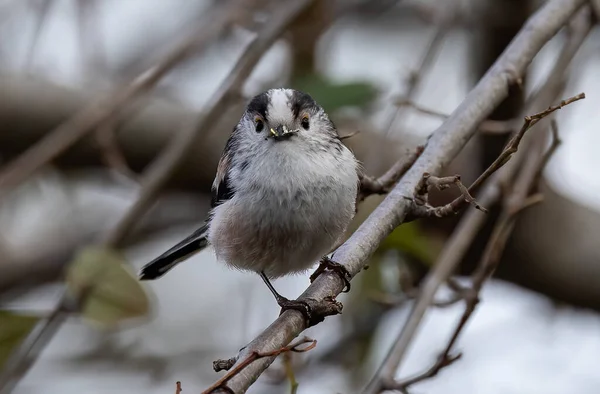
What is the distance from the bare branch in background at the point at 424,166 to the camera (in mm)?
1619

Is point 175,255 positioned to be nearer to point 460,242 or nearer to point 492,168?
point 460,242

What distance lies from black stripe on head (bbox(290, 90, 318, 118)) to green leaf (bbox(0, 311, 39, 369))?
1025mm

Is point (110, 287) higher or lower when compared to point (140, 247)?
lower

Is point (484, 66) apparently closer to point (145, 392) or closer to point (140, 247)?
point (140, 247)

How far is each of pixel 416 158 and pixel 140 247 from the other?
2478 millimetres

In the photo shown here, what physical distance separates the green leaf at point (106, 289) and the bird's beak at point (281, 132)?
705mm

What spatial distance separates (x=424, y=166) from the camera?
198cm

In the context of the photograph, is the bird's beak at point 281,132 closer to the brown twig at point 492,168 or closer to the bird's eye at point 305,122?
the bird's eye at point 305,122

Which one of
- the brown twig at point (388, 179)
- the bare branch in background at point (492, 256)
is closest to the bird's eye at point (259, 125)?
the brown twig at point (388, 179)

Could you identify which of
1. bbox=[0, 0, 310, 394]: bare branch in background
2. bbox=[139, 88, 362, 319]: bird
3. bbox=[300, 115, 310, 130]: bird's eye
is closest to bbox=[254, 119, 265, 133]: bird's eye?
bbox=[139, 88, 362, 319]: bird

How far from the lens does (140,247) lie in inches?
172

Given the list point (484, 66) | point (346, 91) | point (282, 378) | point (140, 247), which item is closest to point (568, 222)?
point (484, 66)

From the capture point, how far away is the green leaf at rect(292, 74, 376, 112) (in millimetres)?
2945

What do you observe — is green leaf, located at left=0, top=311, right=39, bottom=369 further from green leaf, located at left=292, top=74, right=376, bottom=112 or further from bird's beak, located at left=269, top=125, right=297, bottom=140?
green leaf, located at left=292, top=74, right=376, bottom=112
